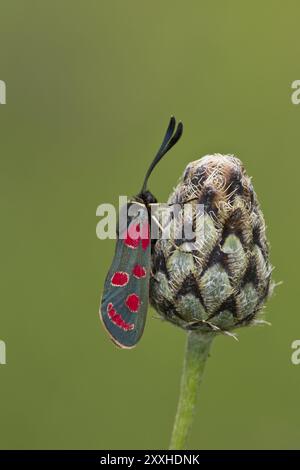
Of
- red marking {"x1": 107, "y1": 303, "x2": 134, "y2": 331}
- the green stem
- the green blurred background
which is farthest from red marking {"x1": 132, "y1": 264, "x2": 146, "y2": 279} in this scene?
the green blurred background

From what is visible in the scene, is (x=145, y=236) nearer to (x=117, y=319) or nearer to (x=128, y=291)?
(x=128, y=291)

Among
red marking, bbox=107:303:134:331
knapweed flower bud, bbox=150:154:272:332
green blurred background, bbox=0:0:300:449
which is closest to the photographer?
knapweed flower bud, bbox=150:154:272:332

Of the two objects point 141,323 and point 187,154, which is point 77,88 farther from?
point 141,323

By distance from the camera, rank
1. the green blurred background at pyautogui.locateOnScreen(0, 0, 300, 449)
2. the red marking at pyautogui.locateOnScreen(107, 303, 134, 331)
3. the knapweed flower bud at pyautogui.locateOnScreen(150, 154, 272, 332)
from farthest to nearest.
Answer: the green blurred background at pyautogui.locateOnScreen(0, 0, 300, 449) < the red marking at pyautogui.locateOnScreen(107, 303, 134, 331) < the knapweed flower bud at pyautogui.locateOnScreen(150, 154, 272, 332)

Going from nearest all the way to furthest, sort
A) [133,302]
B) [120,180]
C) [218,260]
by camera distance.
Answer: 1. [218,260]
2. [133,302]
3. [120,180]

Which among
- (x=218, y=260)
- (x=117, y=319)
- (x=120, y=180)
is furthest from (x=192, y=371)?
(x=120, y=180)

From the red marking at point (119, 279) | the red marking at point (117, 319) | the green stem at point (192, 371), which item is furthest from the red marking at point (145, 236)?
the green stem at point (192, 371)

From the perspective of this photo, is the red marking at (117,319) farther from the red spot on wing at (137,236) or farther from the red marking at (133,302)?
the red spot on wing at (137,236)

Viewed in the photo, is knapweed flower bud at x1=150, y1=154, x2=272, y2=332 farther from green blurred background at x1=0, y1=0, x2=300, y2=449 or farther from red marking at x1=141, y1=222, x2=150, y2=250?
green blurred background at x1=0, y1=0, x2=300, y2=449

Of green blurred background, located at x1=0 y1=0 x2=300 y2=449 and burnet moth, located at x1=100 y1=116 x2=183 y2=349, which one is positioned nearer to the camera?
burnet moth, located at x1=100 y1=116 x2=183 y2=349
